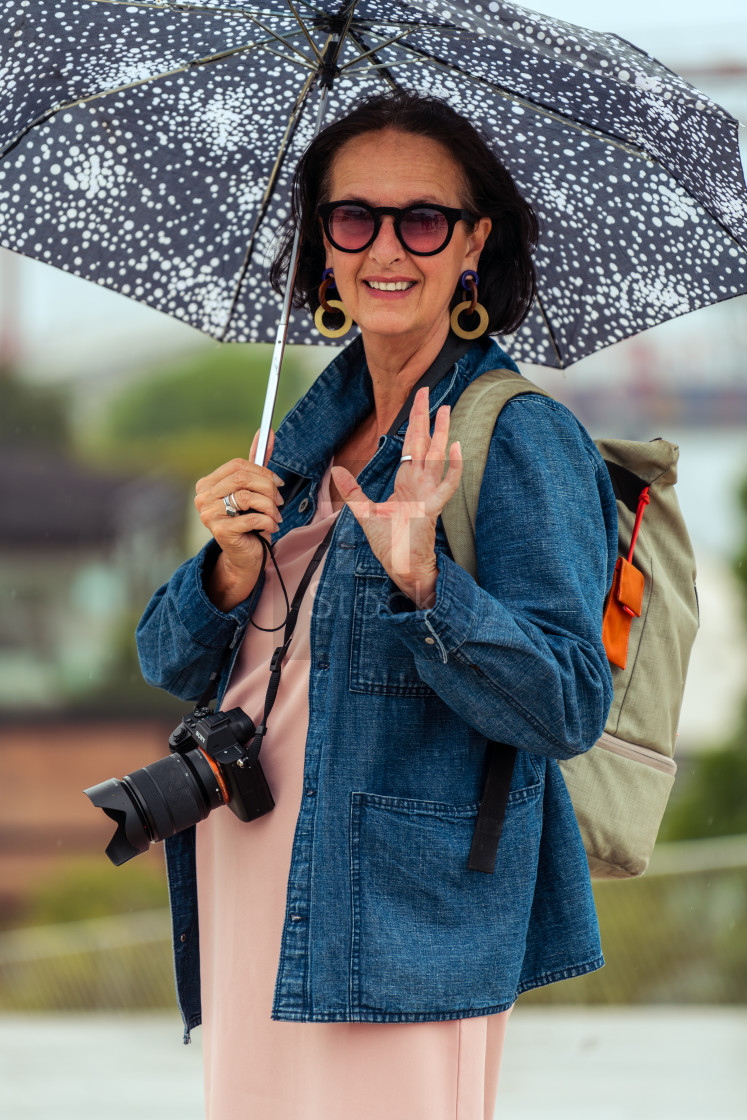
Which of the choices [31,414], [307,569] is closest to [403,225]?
[307,569]

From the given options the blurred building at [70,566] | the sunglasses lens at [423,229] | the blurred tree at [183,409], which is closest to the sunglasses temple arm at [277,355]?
the sunglasses lens at [423,229]

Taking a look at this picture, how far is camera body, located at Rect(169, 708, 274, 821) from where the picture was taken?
1.69 meters

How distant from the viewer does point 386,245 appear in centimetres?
176

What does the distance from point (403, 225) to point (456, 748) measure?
705 mm

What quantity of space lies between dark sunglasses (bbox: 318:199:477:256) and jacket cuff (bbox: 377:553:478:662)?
0.52 m

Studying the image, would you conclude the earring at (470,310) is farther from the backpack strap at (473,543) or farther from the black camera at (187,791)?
the black camera at (187,791)

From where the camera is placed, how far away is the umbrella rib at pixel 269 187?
2221 millimetres

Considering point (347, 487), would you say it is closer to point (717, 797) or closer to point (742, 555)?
point (742, 555)

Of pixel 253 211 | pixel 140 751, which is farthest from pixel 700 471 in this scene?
pixel 253 211

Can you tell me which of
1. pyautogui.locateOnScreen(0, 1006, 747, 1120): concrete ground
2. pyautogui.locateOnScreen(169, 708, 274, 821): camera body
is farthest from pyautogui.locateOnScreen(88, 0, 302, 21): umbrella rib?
pyautogui.locateOnScreen(0, 1006, 747, 1120): concrete ground

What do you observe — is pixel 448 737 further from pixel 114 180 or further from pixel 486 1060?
pixel 114 180

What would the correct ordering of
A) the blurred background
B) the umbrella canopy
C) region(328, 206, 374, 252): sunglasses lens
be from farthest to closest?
the blurred background
the umbrella canopy
region(328, 206, 374, 252): sunglasses lens

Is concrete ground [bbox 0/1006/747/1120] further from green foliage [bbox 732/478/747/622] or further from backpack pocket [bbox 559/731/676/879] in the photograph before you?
backpack pocket [bbox 559/731/676/879]

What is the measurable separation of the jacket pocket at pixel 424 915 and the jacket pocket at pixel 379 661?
133 mm
